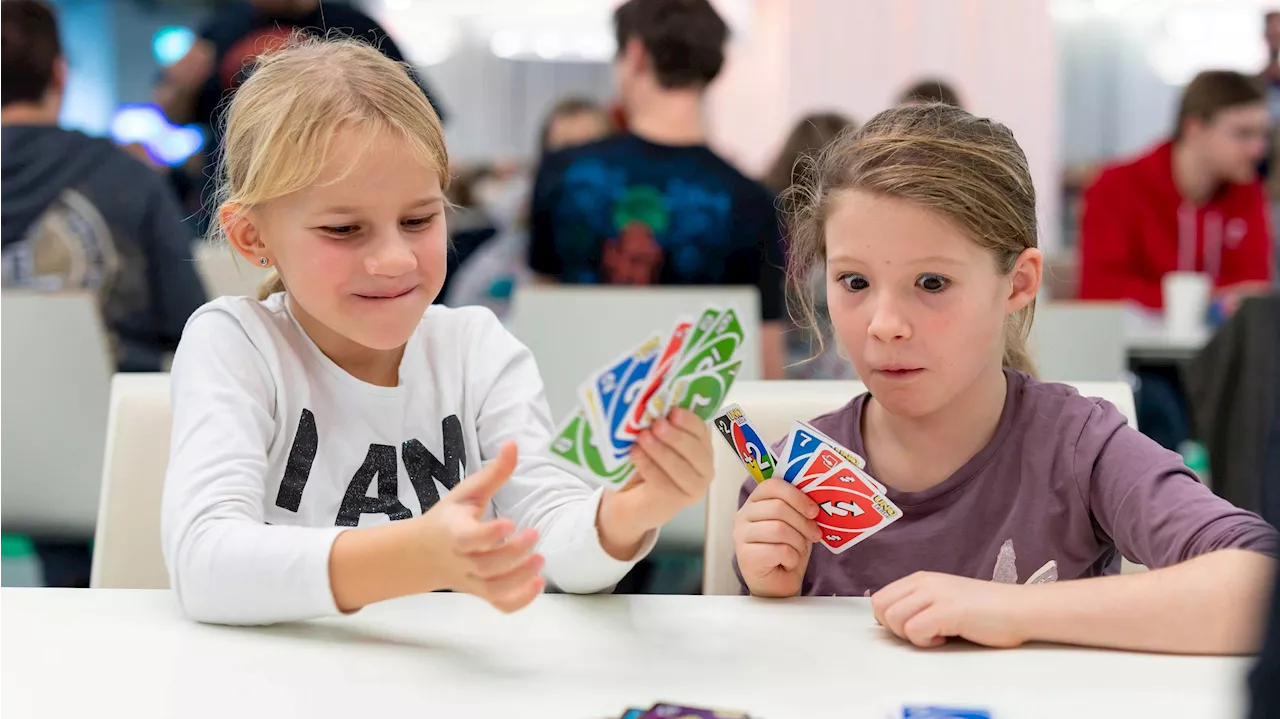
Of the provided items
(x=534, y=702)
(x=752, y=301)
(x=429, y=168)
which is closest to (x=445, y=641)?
(x=534, y=702)

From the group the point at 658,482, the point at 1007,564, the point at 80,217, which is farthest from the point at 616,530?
the point at 80,217

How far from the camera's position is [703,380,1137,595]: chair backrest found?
127cm

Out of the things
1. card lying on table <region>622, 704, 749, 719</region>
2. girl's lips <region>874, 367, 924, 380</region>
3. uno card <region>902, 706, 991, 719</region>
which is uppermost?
girl's lips <region>874, 367, 924, 380</region>

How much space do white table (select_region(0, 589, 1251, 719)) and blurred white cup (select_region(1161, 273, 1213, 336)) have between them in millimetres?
2688

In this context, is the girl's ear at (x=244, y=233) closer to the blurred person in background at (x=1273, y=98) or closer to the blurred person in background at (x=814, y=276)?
the blurred person in background at (x=814, y=276)

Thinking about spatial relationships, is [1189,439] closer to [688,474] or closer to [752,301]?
[752,301]

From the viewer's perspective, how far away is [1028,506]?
1.16 meters

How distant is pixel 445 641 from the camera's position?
0.88 metres

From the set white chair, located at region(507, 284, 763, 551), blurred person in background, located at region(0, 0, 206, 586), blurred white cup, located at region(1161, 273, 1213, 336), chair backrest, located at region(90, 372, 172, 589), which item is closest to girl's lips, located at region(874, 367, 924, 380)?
chair backrest, located at region(90, 372, 172, 589)

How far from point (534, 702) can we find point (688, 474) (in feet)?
0.73

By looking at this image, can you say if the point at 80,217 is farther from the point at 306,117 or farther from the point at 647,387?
the point at 647,387

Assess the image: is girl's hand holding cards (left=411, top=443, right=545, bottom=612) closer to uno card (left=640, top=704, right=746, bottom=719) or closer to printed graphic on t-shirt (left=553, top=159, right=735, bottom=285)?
uno card (left=640, top=704, right=746, bottom=719)

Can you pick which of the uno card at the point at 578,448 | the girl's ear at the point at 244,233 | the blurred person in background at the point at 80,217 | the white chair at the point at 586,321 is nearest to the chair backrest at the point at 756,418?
the uno card at the point at 578,448

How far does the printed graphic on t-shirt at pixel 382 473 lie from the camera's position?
112 centimetres
